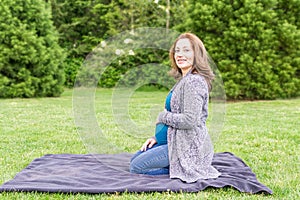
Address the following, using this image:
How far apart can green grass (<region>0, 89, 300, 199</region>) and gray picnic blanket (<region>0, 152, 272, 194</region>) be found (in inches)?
3.2

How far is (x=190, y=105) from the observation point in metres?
3.49

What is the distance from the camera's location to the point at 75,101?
495 cm

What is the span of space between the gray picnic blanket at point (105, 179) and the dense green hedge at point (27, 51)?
8.51 m

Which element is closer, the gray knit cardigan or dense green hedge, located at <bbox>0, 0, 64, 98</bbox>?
the gray knit cardigan

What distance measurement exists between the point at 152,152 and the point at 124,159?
0.79m

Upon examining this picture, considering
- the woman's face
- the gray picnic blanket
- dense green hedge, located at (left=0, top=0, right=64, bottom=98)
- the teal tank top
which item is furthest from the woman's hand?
dense green hedge, located at (left=0, top=0, right=64, bottom=98)

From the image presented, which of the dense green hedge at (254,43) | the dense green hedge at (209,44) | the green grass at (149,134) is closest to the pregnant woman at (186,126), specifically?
the green grass at (149,134)

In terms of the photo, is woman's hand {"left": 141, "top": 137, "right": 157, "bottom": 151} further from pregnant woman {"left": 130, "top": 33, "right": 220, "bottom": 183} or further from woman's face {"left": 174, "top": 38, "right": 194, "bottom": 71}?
woman's face {"left": 174, "top": 38, "right": 194, "bottom": 71}

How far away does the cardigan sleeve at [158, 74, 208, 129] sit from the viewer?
348cm

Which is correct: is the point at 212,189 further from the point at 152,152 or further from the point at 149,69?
the point at 149,69

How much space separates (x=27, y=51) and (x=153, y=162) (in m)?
9.60

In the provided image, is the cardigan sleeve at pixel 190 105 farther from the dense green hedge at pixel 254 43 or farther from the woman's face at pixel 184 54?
the dense green hedge at pixel 254 43

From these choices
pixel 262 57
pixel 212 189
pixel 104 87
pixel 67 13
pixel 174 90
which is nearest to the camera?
pixel 212 189

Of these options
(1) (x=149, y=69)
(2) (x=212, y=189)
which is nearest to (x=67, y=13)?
(1) (x=149, y=69)
